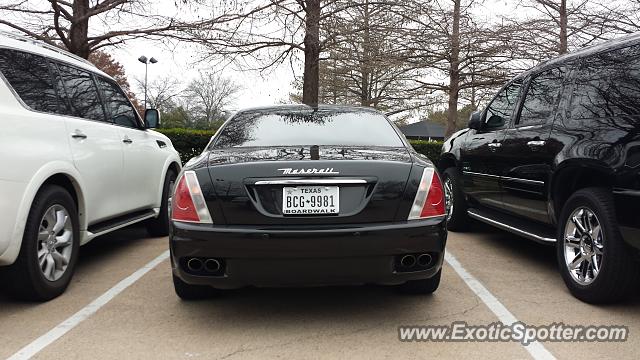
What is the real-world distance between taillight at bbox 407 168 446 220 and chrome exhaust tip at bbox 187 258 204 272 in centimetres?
A: 121

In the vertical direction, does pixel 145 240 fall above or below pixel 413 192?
below

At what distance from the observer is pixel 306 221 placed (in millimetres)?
2867

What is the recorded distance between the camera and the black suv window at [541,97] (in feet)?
14.2

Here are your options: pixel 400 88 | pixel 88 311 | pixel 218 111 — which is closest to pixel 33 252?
pixel 88 311

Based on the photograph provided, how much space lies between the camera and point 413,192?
9.82 feet

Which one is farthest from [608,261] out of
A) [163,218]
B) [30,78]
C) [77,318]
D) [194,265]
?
[163,218]

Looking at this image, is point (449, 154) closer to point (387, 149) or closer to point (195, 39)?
point (387, 149)

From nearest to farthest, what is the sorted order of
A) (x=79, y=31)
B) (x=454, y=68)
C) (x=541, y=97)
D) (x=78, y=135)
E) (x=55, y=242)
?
(x=55, y=242) → (x=78, y=135) → (x=541, y=97) → (x=79, y=31) → (x=454, y=68)

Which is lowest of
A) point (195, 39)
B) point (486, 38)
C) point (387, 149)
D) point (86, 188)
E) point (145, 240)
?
point (145, 240)

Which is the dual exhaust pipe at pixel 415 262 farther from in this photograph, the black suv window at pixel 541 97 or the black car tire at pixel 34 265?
the black car tire at pixel 34 265

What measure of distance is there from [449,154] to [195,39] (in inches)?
279

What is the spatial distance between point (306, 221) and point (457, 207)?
12.5ft

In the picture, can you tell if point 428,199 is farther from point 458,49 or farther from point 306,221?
point 458,49

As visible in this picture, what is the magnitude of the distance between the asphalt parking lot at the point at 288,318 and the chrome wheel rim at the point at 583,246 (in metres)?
0.21
